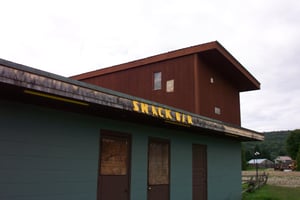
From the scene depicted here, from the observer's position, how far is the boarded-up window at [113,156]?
7.73m

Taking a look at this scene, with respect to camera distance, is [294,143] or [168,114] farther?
[294,143]

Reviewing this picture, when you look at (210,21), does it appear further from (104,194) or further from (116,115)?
(104,194)

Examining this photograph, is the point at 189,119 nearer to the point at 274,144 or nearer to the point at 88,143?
the point at 88,143

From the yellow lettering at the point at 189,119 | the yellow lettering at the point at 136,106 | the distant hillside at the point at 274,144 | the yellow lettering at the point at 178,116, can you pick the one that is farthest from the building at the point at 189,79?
the distant hillside at the point at 274,144

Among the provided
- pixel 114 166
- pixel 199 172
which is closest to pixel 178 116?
pixel 114 166

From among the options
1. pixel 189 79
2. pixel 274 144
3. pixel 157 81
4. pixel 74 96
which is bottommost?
pixel 74 96

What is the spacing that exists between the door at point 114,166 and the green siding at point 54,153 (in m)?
0.17

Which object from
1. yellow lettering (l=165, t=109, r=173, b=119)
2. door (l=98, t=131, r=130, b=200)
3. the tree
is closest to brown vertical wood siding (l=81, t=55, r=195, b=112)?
yellow lettering (l=165, t=109, r=173, b=119)

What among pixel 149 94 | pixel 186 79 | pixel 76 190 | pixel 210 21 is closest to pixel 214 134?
pixel 186 79

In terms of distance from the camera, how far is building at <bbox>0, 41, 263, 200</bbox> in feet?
19.0

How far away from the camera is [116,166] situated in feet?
26.3

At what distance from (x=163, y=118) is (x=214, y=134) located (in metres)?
4.39

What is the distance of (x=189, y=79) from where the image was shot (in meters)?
14.0

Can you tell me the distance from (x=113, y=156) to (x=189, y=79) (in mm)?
6793
